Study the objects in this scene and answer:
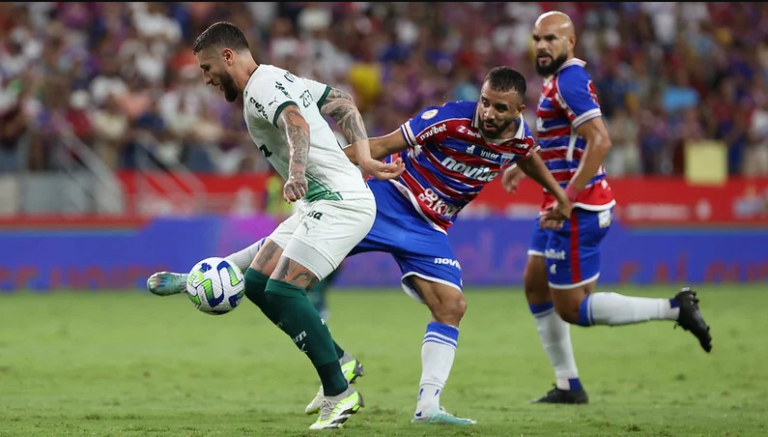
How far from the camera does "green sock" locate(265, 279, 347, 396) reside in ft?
21.0

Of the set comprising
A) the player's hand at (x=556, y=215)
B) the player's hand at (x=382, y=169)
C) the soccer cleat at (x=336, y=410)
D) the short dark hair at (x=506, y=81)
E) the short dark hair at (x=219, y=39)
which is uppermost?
the short dark hair at (x=219, y=39)

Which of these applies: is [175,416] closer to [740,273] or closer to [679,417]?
[679,417]

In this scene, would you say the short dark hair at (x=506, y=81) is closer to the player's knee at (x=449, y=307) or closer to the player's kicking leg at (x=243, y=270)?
the player's knee at (x=449, y=307)

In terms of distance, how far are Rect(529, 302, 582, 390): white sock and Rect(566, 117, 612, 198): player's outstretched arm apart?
1.09 metres

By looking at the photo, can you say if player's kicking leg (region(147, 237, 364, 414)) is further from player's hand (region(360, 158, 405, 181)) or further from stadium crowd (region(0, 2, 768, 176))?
stadium crowd (region(0, 2, 768, 176))

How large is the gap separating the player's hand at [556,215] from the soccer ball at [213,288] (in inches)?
90.6

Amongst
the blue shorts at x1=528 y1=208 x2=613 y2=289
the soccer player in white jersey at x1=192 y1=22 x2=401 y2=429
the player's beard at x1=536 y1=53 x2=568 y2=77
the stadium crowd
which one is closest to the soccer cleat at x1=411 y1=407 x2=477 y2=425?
the soccer player in white jersey at x1=192 y1=22 x2=401 y2=429

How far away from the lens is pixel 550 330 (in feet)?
27.3

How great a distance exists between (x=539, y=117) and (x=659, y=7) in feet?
60.0

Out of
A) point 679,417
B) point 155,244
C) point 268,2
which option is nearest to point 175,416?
point 679,417

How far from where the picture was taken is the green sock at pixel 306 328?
21.0 ft

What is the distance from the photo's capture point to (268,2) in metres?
22.7

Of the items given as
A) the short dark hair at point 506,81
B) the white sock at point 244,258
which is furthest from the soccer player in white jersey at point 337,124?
the short dark hair at point 506,81

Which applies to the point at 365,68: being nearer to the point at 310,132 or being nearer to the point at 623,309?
the point at 623,309
